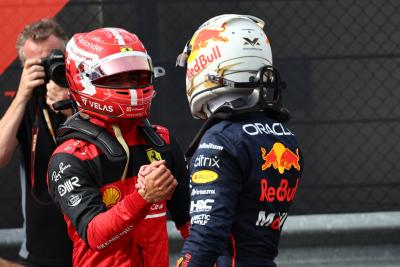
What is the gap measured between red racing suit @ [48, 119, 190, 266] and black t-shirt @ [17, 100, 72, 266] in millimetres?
720

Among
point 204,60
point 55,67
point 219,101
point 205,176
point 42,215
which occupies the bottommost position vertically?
point 42,215

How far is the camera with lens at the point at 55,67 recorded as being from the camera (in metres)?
3.29

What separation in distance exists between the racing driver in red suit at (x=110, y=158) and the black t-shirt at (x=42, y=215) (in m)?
0.63

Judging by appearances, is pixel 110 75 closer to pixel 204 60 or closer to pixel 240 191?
pixel 204 60

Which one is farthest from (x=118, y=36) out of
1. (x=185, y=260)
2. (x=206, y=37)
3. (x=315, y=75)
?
(x=315, y=75)

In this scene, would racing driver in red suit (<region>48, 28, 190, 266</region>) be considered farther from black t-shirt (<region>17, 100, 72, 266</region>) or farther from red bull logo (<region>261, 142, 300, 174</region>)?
black t-shirt (<region>17, 100, 72, 266</region>)

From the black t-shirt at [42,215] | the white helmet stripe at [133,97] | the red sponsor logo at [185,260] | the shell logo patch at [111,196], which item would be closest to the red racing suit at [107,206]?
the shell logo patch at [111,196]

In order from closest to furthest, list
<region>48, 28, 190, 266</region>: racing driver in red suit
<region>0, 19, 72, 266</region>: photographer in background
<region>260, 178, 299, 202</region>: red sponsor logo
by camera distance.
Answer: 1. <region>260, 178, 299, 202</region>: red sponsor logo
2. <region>48, 28, 190, 266</region>: racing driver in red suit
3. <region>0, 19, 72, 266</region>: photographer in background

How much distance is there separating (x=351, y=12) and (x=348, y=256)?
46.4 inches

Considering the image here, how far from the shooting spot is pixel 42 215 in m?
3.42

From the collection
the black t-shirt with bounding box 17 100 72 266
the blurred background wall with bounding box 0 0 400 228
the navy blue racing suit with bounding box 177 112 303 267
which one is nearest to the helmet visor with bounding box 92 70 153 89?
the navy blue racing suit with bounding box 177 112 303 267

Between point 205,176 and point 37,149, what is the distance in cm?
123

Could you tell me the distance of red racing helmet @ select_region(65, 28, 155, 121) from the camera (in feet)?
8.84

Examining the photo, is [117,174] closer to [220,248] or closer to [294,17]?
[220,248]
